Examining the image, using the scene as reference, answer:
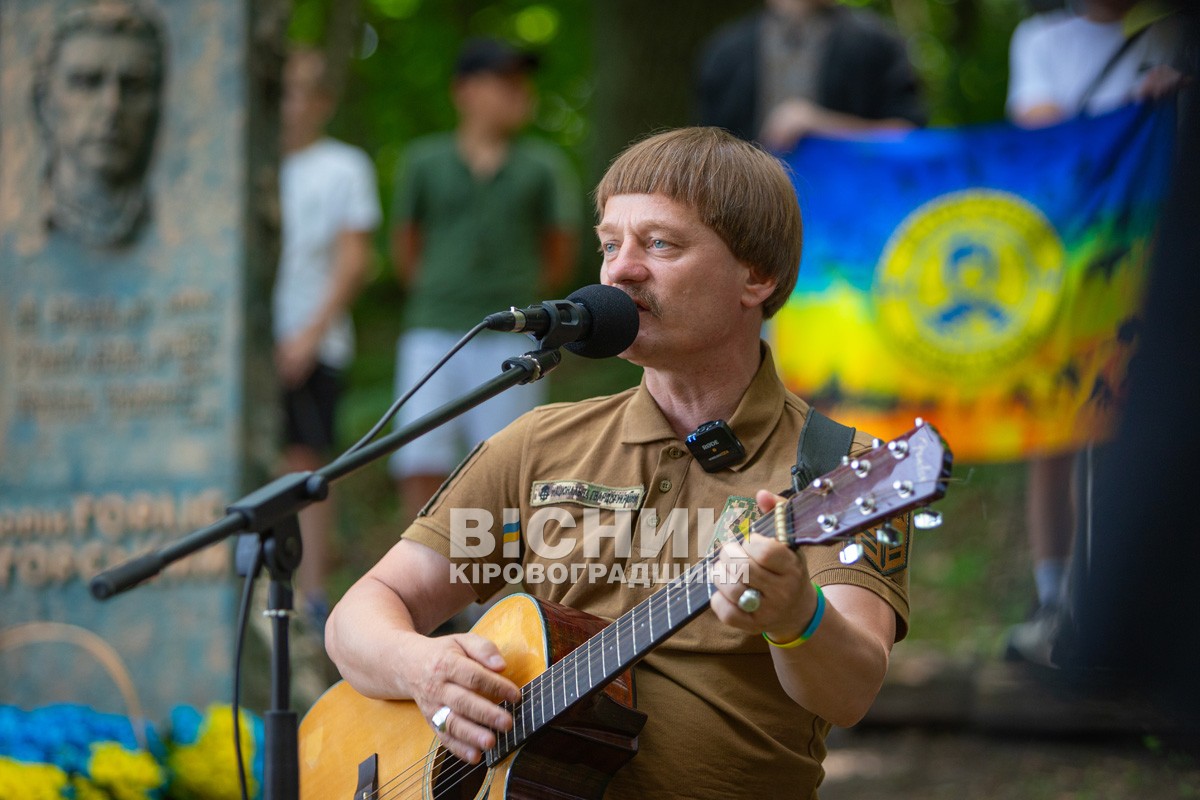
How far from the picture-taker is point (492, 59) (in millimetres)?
6469

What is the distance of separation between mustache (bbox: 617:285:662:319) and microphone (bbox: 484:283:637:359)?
0.08 metres

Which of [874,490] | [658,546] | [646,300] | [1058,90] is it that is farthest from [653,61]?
[874,490]

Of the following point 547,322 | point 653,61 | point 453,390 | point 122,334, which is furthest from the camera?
point 653,61

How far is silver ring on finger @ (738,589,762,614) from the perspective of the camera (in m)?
1.99

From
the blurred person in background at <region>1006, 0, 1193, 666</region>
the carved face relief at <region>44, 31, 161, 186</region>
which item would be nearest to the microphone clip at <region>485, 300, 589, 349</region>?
the blurred person in background at <region>1006, 0, 1193, 666</region>

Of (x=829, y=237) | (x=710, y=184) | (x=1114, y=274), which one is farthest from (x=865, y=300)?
(x=710, y=184)

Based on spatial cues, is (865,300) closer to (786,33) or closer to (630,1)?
(786,33)

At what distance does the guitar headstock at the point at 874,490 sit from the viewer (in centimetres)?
192

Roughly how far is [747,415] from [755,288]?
27 cm

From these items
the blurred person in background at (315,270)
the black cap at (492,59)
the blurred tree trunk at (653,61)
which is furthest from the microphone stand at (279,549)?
the blurred tree trunk at (653,61)

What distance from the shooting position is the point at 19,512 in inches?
194

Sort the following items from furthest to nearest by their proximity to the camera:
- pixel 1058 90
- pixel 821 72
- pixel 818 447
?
pixel 821 72, pixel 1058 90, pixel 818 447

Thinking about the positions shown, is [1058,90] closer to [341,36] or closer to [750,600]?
[750,600]

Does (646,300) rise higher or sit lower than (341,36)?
lower
